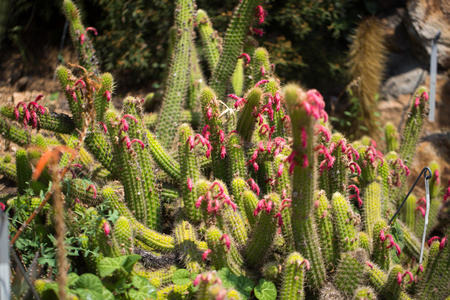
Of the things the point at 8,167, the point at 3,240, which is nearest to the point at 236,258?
the point at 3,240

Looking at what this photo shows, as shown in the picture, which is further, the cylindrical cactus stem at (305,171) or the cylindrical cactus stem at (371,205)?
the cylindrical cactus stem at (371,205)

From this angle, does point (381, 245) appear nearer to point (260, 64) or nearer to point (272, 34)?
A: point (260, 64)

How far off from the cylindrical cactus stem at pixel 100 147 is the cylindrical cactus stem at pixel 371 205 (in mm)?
1714

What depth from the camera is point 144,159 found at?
263cm

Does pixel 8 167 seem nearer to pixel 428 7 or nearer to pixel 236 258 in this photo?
pixel 236 258

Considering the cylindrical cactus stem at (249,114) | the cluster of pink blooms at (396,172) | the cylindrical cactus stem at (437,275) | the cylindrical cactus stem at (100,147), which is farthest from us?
the cluster of pink blooms at (396,172)

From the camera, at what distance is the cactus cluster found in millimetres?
2168

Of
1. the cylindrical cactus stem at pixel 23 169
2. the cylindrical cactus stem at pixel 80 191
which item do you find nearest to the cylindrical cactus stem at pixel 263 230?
the cylindrical cactus stem at pixel 80 191

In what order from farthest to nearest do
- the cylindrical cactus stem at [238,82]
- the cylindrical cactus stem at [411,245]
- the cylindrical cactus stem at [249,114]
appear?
the cylindrical cactus stem at [238,82], the cylindrical cactus stem at [411,245], the cylindrical cactus stem at [249,114]

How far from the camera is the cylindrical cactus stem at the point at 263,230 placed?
7.30 ft

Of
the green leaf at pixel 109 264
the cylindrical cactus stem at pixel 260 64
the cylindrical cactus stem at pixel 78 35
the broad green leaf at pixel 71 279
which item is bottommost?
the broad green leaf at pixel 71 279

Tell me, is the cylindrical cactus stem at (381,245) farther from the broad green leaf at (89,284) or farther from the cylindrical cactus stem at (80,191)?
the cylindrical cactus stem at (80,191)

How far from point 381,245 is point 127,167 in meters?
1.59

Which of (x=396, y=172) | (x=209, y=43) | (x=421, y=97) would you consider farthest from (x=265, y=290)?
(x=209, y=43)
